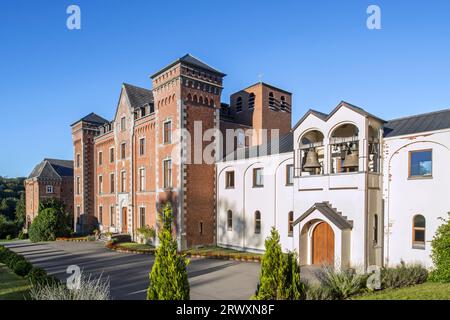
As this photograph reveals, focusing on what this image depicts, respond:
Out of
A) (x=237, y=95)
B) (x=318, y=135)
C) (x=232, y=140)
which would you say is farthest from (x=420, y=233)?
(x=237, y=95)

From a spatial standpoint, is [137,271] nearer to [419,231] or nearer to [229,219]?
[229,219]

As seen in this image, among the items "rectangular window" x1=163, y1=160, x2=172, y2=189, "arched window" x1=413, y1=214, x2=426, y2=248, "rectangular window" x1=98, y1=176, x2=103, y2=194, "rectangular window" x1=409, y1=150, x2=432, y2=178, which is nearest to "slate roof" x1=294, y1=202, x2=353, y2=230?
"arched window" x1=413, y1=214, x2=426, y2=248

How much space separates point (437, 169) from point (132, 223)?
2492cm

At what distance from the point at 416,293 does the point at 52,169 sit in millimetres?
50569

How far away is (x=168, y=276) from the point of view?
26.2 feet

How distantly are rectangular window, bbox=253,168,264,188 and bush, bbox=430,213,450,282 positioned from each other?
1093 cm

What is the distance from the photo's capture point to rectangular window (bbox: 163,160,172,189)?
24484 millimetres

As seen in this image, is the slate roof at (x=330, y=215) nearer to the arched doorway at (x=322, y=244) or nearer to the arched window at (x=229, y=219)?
the arched doorway at (x=322, y=244)

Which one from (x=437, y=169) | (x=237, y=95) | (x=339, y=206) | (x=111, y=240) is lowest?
(x=111, y=240)

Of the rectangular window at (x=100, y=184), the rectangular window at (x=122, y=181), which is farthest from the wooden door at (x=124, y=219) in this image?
the rectangular window at (x=100, y=184)

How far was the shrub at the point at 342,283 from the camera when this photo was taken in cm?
1095

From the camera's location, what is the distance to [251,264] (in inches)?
716
